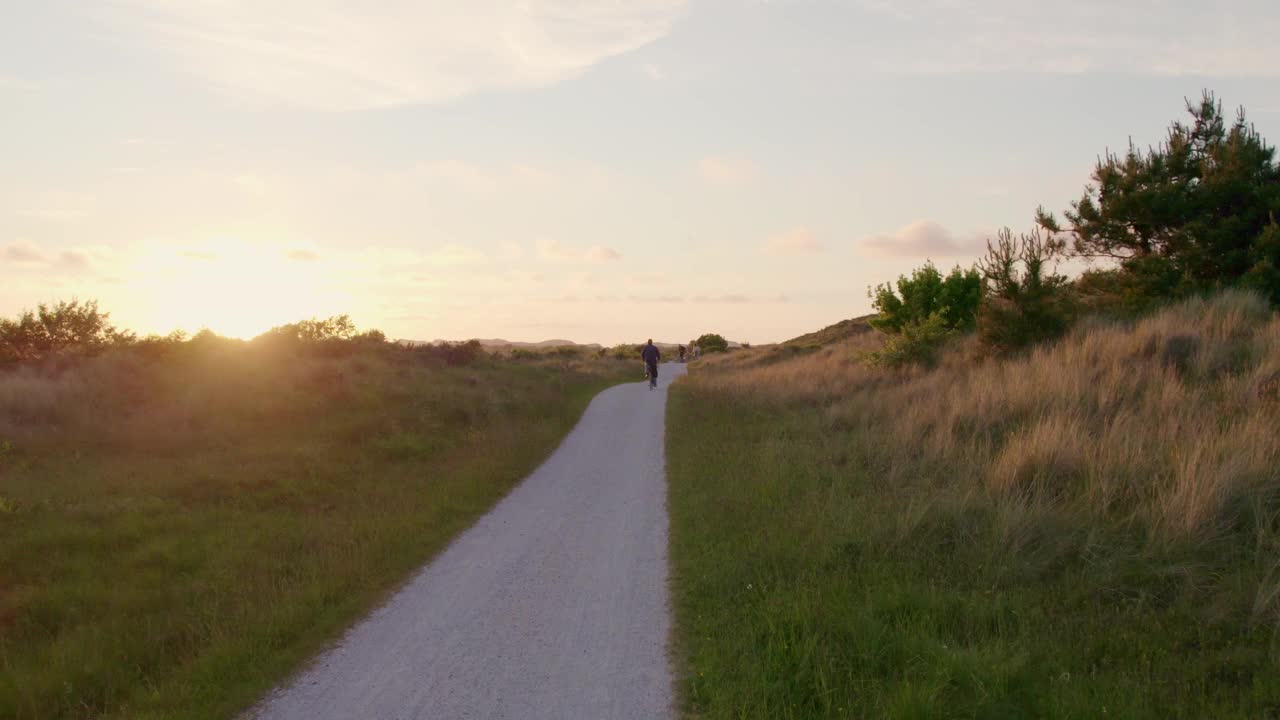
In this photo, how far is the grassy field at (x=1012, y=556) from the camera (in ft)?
16.6

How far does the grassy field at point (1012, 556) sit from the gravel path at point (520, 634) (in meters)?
0.46

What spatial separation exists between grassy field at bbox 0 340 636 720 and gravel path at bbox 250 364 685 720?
0.49 meters

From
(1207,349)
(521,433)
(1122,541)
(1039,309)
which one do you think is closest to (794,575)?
(1122,541)

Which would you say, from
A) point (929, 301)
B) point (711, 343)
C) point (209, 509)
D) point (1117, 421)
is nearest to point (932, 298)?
point (929, 301)

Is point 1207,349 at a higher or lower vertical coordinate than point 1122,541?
higher

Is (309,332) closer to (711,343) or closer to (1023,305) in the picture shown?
(1023,305)

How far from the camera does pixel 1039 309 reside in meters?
18.8

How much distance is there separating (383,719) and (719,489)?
22.7ft

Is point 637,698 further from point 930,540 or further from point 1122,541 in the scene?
point 1122,541

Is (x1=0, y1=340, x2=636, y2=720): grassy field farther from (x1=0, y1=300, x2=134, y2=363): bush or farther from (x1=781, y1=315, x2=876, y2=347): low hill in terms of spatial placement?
(x1=781, y1=315, x2=876, y2=347): low hill

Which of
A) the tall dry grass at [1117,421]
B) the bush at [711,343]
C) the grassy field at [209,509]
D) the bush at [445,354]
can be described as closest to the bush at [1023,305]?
the tall dry grass at [1117,421]

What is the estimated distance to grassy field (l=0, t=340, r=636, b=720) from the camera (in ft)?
20.9

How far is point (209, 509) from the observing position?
10930 mm

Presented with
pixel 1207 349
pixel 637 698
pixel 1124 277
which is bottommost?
pixel 637 698
